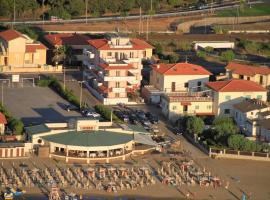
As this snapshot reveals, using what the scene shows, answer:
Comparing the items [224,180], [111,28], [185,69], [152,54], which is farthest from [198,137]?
[111,28]

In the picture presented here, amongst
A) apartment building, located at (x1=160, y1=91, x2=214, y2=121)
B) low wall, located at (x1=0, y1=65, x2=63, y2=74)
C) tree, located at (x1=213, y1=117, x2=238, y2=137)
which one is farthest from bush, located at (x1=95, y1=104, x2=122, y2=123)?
low wall, located at (x1=0, y1=65, x2=63, y2=74)

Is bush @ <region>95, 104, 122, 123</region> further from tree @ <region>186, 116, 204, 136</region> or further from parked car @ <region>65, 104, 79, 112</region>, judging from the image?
tree @ <region>186, 116, 204, 136</region>

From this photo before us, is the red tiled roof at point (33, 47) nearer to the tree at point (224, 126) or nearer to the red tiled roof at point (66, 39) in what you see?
the red tiled roof at point (66, 39)

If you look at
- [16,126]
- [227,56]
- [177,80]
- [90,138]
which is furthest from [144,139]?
[227,56]

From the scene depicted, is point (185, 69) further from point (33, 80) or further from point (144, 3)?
point (144, 3)

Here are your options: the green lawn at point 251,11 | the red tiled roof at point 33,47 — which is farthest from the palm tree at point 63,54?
the green lawn at point 251,11
